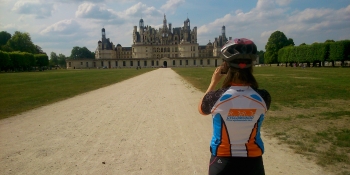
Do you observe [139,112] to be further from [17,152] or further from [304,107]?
[304,107]

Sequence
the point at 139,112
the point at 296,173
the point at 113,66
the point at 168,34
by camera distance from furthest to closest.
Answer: the point at 168,34 < the point at 113,66 < the point at 139,112 < the point at 296,173

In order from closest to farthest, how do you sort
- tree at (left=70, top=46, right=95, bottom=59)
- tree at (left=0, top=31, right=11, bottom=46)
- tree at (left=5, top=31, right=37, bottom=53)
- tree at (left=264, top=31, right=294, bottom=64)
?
1. tree at (left=264, top=31, right=294, bottom=64)
2. tree at (left=5, top=31, right=37, bottom=53)
3. tree at (left=0, top=31, right=11, bottom=46)
4. tree at (left=70, top=46, right=95, bottom=59)

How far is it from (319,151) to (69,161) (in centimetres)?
447

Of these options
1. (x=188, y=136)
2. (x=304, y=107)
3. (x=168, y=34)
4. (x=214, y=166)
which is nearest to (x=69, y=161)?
(x=188, y=136)

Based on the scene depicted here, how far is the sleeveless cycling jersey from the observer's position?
2.10 m

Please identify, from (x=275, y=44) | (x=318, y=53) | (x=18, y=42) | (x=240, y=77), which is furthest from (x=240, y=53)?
(x=18, y=42)

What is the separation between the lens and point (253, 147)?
2152 millimetres

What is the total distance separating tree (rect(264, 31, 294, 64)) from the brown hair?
7812 cm

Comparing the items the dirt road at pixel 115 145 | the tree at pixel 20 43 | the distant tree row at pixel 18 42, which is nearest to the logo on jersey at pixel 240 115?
the dirt road at pixel 115 145

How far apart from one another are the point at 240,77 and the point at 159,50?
120 metres

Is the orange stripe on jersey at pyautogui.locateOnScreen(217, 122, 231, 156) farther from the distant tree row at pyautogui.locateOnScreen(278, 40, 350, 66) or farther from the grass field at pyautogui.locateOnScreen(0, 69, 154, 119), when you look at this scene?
the distant tree row at pyautogui.locateOnScreen(278, 40, 350, 66)

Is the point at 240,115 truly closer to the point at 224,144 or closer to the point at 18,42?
the point at 224,144

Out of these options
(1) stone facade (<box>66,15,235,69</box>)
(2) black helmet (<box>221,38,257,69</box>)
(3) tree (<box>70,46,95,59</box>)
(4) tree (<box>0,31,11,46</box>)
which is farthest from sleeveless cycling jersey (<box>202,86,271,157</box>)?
(3) tree (<box>70,46,95,59</box>)

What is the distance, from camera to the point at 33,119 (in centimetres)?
898
